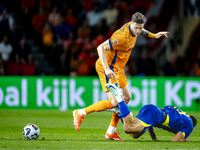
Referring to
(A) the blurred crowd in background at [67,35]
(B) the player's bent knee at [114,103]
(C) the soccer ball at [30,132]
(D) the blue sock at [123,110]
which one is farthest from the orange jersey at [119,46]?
(A) the blurred crowd in background at [67,35]

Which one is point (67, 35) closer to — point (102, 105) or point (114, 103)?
point (102, 105)

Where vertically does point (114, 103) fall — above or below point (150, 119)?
above

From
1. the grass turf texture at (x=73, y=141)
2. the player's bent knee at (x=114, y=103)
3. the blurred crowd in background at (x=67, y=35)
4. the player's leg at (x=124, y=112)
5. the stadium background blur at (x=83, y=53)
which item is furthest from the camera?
the blurred crowd in background at (x=67, y=35)

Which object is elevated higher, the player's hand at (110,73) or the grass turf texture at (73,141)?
the player's hand at (110,73)

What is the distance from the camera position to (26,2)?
16125 mm

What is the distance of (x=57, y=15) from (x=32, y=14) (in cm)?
113

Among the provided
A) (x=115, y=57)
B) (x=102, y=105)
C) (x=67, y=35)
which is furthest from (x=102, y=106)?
(x=67, y=35)

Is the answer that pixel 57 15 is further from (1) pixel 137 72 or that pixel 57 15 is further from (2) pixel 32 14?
(1) pixel 137 72

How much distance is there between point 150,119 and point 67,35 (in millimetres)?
9966

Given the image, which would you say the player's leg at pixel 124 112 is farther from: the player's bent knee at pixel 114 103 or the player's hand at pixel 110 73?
the player's bent knee at pixel 114 103

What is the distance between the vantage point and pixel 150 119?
5.85 m

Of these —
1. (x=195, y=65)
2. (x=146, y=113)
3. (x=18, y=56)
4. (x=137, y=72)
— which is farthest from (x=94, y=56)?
(x=146, y=113)

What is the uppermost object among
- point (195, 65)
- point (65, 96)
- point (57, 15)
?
point (57, 15)

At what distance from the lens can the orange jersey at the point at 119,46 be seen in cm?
626
